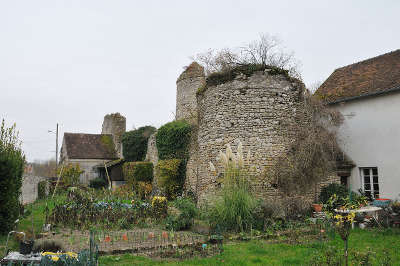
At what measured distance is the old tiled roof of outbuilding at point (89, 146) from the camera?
28391 millimetres

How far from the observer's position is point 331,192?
10.9 m

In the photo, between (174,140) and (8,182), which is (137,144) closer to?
(174,140)

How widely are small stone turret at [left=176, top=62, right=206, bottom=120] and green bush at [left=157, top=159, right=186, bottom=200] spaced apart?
8.12 meters

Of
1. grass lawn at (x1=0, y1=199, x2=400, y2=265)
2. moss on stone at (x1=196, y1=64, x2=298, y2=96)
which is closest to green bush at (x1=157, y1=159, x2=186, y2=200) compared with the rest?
moss on stone at (x1=196, y1=64, x2=298, y2=96)

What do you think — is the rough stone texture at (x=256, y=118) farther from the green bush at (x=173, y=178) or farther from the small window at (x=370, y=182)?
the green bush at (x=173, y=178)

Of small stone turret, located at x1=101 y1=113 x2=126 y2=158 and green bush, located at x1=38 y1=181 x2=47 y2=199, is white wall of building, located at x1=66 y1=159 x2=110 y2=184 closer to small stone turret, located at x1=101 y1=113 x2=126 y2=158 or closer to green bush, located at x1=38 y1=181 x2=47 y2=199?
small stone turret, located at x1=101 y1=113 x2=126 y2=158

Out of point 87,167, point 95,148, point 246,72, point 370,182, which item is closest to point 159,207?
point 246,72

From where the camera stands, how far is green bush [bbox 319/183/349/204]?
427 inches

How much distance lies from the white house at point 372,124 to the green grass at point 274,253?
13.5 feet

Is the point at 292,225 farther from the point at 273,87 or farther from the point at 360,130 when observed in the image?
the point at 360,130

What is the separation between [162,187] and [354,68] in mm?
10950

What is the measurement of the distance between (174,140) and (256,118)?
694 cm

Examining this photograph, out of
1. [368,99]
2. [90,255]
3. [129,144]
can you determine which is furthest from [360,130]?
[129,144]

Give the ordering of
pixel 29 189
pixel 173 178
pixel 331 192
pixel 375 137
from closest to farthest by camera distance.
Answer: pixel 331 192, pixel 375 137, pixel 173 178, pixel 29 189
